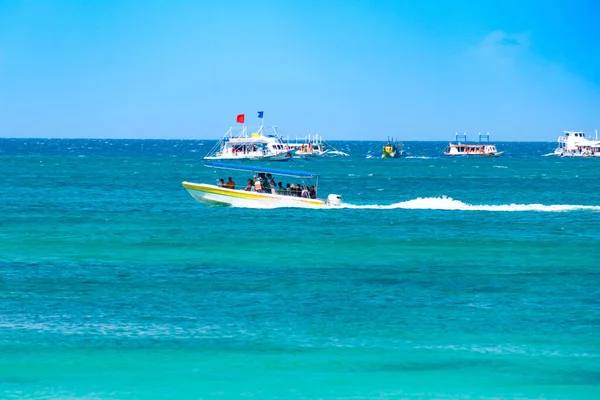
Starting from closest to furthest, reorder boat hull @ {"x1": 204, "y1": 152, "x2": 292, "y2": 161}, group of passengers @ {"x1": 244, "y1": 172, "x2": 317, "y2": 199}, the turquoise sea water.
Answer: the turquoise sea water → group of passengers @ {"x1": 244, "y1": 172, "x2": 317, "y2": 199} → boat hull @ {"x1": 204, "y1": 152, "x2": 292, "y2": 161}

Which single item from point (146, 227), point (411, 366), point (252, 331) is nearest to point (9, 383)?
point (252, 331)

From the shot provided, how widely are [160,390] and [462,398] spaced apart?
683cm

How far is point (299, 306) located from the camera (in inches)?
1266

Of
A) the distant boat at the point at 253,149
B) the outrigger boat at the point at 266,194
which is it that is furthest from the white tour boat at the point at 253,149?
the outrigger boat at the point at 266,194

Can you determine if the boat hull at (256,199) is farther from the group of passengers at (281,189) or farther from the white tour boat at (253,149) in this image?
the white tour boat at (253,149)

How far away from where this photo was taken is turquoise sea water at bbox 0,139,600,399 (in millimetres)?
24516

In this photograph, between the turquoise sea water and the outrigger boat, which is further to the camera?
the outrigger boat

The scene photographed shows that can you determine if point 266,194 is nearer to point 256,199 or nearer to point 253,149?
point 256,199

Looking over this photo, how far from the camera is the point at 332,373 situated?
25.0 meters

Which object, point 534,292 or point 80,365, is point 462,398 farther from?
point 534,292

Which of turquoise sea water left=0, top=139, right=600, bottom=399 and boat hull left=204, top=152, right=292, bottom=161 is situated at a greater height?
boat hull left=204, top=152, right=292, bottom=161

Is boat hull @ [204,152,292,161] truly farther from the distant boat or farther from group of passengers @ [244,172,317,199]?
group of passengers @ [244,172,317,199]

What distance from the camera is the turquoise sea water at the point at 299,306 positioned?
80.4 ft

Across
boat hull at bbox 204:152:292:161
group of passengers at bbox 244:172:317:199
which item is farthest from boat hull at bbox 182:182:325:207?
boat hull at bbox 204:152:292:161
